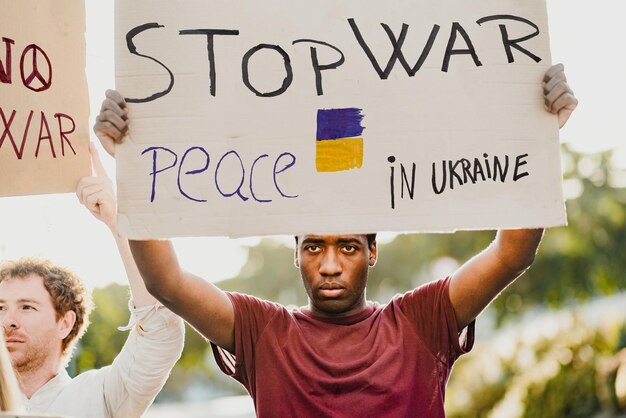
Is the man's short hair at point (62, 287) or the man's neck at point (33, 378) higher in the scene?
the man's short hair at point (62, 287)

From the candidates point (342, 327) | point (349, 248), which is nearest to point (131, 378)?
point (342, 327)

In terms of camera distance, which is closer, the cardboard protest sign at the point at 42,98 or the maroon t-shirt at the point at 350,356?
the maroon t-shirt at the point at 350,356

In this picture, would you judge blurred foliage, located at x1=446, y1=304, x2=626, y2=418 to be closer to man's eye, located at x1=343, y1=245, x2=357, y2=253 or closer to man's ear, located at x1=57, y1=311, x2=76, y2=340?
man's ear, located at x1=57, y1=311, x2=76, y2=340

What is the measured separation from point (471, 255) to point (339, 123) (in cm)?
2846

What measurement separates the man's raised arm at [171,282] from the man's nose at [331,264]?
26 cm

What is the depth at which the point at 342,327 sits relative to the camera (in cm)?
250

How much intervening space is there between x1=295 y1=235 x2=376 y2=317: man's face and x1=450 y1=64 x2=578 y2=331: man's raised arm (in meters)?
0.25

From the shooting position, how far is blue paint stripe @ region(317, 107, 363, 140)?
2.23 m

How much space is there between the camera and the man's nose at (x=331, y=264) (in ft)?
7.84

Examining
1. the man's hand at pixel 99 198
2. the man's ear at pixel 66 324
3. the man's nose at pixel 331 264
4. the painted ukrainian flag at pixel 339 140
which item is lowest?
the man's ear at pixel 66 324

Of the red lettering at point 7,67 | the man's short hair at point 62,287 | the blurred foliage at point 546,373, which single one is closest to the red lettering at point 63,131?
the red lettering at point 7,67

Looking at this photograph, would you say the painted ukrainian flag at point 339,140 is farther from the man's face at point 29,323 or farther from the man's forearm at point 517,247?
the man's face at point 29,323

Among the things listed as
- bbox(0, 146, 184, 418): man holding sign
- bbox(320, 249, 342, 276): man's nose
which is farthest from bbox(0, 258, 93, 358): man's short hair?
bbox(320, 249, 342, 276): man's nose

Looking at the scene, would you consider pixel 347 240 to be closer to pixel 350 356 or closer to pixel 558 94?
pixel 350 356
